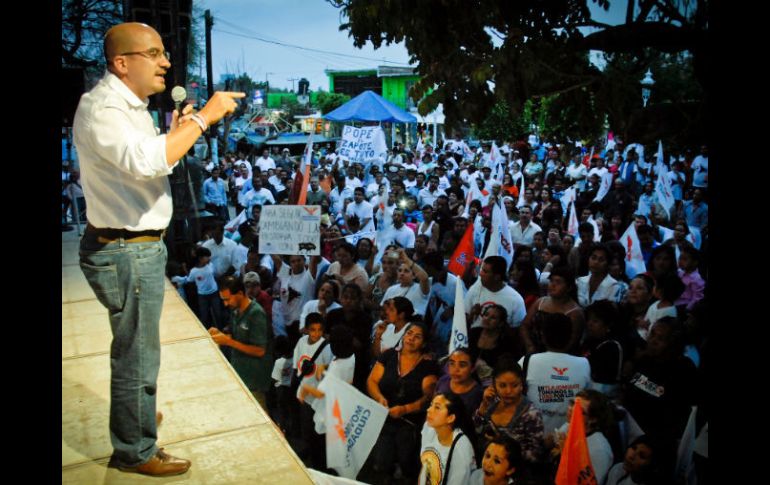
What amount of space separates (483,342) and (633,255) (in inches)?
111

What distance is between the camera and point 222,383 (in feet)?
10.5

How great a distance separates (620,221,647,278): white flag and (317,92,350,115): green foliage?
36.3 m

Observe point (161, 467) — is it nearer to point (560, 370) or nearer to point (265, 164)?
point (560, 370)

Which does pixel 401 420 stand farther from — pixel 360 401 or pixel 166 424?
pixel 166 424

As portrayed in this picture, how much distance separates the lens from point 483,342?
5.29m

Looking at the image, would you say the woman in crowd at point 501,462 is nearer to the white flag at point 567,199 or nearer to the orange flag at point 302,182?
the orange flag at point 302,182

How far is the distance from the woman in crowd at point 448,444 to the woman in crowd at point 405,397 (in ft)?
1.71

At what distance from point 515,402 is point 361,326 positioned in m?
1.98

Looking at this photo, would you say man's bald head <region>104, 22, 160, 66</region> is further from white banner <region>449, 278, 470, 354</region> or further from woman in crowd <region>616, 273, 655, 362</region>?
woman in crowd <region>616, 273, 655, 362</region>

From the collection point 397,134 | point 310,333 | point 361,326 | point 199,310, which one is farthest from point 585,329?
point 397,134

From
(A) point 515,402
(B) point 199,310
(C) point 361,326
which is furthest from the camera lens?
(B) point 199,310

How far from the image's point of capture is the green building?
114 feet

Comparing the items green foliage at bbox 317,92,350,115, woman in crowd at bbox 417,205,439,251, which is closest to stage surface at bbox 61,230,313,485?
woman in crowd at bbox 417,205,439,251

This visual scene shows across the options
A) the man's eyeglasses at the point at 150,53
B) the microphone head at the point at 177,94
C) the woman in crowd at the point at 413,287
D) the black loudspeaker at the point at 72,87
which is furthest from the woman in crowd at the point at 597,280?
the man's eyeglasses at the point at 150,53
